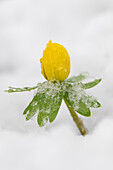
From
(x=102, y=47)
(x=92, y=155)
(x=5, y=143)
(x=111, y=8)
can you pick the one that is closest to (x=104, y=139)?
(x=92, y=155)

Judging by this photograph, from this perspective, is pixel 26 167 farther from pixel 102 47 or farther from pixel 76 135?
pixel 102 47

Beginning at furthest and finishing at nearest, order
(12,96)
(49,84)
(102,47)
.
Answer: (102,47) → (12,96) → (49,84)

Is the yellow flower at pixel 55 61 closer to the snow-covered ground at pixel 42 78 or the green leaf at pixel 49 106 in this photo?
the green leaf at pixel 49 106

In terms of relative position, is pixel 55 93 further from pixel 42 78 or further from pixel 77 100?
pixel 42 78

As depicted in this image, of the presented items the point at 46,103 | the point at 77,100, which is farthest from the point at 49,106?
the point at 77,100

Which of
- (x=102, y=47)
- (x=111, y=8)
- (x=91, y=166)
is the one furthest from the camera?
(x=111, y=8)

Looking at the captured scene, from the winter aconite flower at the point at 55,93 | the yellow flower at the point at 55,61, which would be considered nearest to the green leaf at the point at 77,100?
the winter aconite flower at the point at 55,93
